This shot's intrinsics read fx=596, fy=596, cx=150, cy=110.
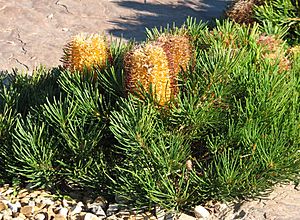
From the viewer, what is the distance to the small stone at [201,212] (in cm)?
285

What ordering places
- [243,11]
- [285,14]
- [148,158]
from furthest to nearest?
1. [243,11]
2. [285,14]
3. [148,158]

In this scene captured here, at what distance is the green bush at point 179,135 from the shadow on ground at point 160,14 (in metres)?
4.23

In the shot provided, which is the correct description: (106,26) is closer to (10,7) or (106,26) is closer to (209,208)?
(10,7)

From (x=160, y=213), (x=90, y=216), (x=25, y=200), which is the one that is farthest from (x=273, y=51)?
(x=25, y=200)

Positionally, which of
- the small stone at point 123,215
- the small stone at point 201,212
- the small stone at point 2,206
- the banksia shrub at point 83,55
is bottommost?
the small stone at point 2,206

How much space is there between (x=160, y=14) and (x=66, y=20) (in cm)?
139

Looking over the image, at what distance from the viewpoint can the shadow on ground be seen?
24.7ft

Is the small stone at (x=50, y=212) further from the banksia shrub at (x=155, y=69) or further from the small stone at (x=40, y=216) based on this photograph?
the banksia shrub at (x=155, y=69)

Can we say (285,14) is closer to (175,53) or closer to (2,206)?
(175,53)

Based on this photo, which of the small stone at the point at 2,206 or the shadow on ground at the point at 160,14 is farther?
the shadow on ground at the point at 160,14

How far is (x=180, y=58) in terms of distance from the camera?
291cm

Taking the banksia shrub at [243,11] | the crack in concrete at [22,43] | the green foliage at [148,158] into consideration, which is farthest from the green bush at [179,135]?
the crack in concrete at [22,43]

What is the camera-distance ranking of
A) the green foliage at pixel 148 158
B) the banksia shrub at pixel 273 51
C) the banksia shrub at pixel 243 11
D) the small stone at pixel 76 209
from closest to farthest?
the green foliage at pixel 148 158 → the small stone at pixel 76 209 → the banksia shrub at pixel 273 51 → the banksia shrub at pixel 243 11

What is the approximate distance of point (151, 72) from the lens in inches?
109
